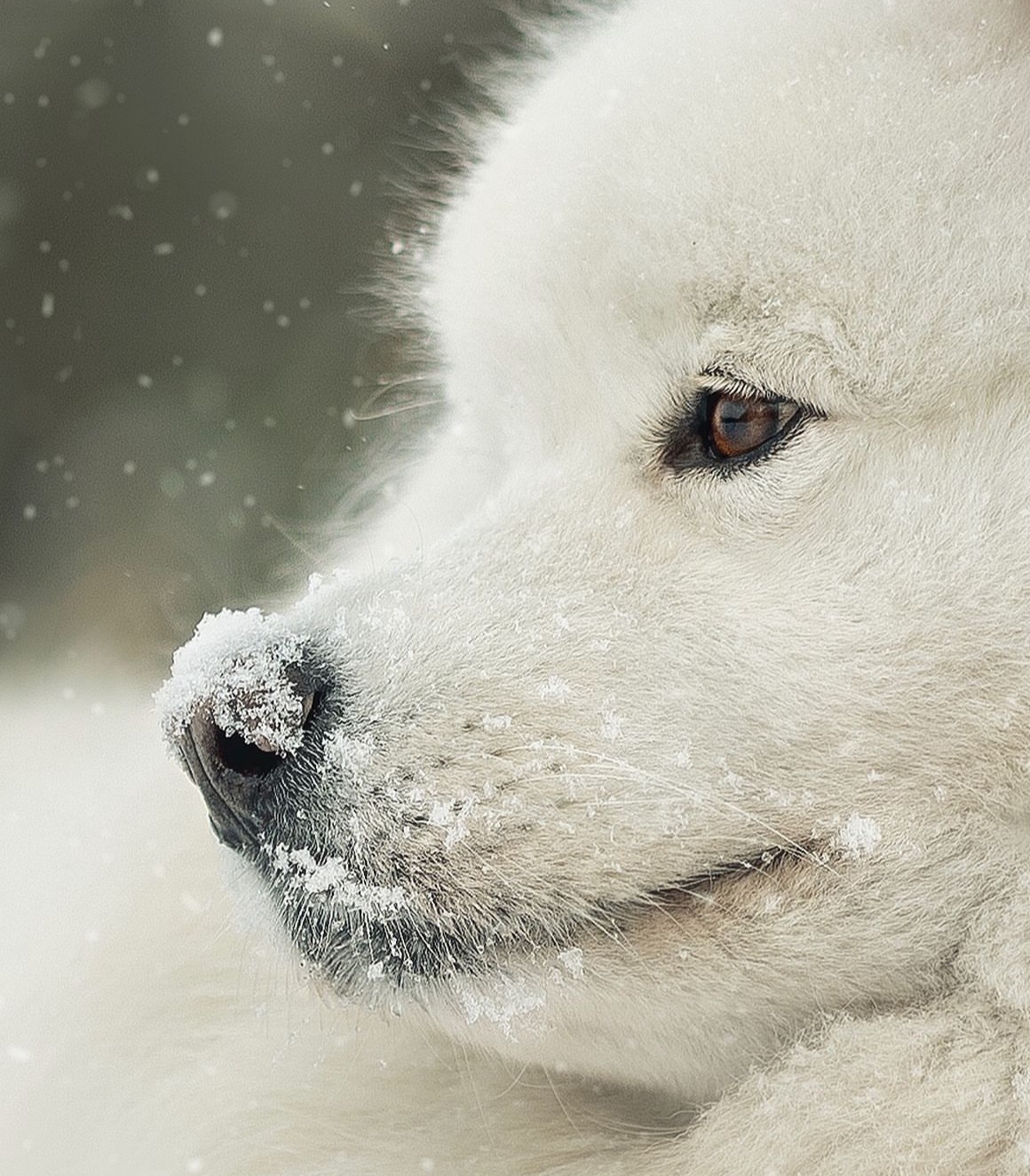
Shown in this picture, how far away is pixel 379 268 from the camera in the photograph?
2684mm

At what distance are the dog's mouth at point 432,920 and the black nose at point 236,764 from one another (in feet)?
0.19

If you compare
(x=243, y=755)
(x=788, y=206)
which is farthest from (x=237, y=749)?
(x=788, y=206)

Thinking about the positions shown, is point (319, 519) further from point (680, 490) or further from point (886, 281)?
point (886, 281)

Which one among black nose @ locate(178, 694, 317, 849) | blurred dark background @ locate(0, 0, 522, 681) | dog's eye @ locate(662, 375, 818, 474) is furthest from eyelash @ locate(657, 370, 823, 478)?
blurred dark background @ locate(0, 0, 522, 681)

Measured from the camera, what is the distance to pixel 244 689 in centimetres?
152

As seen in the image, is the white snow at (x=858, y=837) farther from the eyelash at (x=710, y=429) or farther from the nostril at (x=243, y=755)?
the nostril at (x=243, y=755)

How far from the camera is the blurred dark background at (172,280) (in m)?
4.49

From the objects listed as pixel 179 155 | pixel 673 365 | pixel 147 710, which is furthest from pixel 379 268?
pixel 179 155

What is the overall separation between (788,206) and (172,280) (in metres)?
3.62

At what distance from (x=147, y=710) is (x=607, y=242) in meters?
1.49

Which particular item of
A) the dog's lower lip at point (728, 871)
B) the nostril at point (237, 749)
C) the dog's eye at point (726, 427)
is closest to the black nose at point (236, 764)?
the nostril at point (237, 749)

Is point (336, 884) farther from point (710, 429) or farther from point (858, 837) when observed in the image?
point (710, 429)

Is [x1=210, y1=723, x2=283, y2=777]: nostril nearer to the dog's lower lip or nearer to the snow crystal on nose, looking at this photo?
the snow crystal on nose

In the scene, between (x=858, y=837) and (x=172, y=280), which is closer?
(x=858, y=837)
